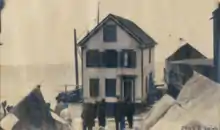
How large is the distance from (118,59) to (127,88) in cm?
5

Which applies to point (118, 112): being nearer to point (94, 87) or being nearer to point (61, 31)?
point (94, 87)

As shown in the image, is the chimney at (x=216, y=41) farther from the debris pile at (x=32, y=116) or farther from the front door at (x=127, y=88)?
the debris pile at (x=32, y=116)

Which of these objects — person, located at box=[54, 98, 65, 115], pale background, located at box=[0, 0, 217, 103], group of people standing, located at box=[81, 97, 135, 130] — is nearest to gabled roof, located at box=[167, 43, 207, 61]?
pale background, located at box=[0, 0, 217, 103]

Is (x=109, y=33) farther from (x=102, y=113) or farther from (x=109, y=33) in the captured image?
(x=102, y=113)

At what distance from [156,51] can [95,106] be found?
14 centimetres

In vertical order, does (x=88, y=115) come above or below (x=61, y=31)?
below

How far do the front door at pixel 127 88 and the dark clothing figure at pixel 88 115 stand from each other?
0.06m

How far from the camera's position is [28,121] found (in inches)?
29.7

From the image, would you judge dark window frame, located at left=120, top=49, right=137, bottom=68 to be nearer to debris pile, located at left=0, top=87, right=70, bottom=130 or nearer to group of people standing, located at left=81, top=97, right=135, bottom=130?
group of people standing, located at left=81, top=97, right=135, bottom=130

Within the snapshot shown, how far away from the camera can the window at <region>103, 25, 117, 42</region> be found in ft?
2.33

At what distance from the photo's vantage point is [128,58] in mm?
715

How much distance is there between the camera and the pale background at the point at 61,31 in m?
0.71

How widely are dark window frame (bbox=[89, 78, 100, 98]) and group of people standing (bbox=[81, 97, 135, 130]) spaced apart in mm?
16

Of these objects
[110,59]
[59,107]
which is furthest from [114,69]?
[59,107]
